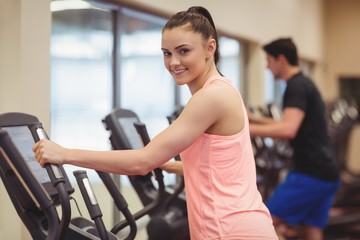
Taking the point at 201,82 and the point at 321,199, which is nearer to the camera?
the point at 201,82

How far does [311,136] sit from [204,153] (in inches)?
83.4

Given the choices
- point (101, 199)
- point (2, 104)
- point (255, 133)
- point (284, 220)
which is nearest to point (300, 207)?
point (284, 220)

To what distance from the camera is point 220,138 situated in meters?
1.80

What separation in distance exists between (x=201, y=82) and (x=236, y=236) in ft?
1.60

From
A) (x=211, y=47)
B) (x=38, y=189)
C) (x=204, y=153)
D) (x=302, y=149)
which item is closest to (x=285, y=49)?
(x=302, y=149)

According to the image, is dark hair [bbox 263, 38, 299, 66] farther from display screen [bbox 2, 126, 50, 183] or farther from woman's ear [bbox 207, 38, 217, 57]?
display screen [bbox 2, 126, 50, 183]

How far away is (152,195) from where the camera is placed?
289 centimetres

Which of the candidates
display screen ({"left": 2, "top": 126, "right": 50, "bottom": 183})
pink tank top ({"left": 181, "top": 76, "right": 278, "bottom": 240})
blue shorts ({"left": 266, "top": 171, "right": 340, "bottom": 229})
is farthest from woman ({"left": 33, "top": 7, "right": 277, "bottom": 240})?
blue shorts ({"left": 266, "top": 171, "right": 340, "bottom": 229})

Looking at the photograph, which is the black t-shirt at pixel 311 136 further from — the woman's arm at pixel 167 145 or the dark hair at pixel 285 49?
the woman's arm at pixel 167 145

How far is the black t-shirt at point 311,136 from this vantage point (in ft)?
12.2

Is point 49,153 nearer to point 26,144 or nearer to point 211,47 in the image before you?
point 26,144

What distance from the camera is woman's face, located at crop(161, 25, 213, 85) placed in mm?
1832

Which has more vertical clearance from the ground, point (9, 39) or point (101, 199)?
point (9, 39)

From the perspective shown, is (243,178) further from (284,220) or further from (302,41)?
(302,41)
